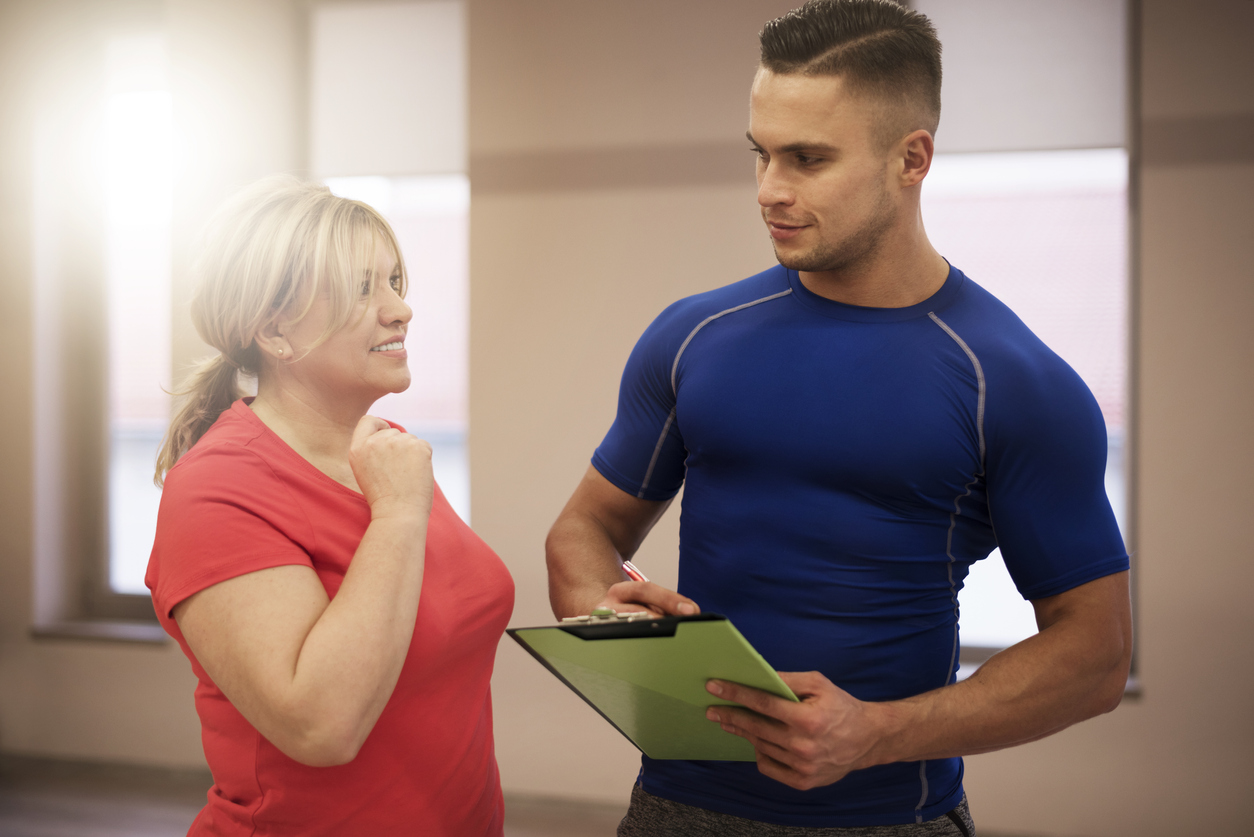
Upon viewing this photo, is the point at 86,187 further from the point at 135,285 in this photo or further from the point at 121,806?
the point at 121,806

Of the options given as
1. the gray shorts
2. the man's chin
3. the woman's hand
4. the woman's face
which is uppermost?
the man's chin

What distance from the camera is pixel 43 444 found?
12.3ft

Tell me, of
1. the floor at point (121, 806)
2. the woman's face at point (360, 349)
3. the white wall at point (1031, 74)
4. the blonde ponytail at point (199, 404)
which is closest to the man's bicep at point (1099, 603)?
the woman's face at point (360, 349)

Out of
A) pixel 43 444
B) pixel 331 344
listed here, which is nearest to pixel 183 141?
pixel 43 444

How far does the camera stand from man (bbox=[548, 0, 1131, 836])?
1116 mm

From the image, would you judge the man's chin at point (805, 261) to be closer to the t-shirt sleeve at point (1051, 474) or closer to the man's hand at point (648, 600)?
the t-shirt sleeve at point (1051, 474)

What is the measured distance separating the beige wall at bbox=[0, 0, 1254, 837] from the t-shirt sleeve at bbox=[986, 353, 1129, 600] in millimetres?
2049

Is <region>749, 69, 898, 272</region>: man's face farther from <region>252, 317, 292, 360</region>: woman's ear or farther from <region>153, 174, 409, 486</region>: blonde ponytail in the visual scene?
<region>252, 317, 292, 360</region>: woman's ear

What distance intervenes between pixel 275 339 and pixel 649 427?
54cm

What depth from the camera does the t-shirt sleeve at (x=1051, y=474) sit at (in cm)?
110

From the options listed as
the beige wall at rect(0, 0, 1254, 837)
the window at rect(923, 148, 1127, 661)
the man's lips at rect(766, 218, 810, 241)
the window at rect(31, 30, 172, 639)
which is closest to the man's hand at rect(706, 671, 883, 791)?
the man's lips at rect(766, 218, 810, 241)

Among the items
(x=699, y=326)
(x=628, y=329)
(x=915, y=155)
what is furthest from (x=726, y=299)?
(x=628, y=329)

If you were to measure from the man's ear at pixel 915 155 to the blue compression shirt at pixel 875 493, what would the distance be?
0.50 feet

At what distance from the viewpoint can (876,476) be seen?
3.78 feet
